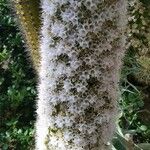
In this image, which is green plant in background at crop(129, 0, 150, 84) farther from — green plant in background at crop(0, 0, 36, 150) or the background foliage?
green plant in background at crop(0, 0, 36, 150)

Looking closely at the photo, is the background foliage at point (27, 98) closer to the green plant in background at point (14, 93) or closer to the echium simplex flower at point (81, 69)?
the green plant in background at point (14, 93)

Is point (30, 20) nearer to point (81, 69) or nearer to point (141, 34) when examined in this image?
point (81, 69)

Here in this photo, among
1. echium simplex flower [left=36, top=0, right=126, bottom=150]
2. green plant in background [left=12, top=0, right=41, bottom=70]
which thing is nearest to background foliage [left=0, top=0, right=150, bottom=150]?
green plant in background [left=12, top=0, right=41, bottom=70]

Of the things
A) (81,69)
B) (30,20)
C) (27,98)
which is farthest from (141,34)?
(81,69)

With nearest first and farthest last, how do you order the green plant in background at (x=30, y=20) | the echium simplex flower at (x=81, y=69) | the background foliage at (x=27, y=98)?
the echium simplex flower at (x=81, y=69)
the green plant in background at (x=30, y=20)
the background foliage at (x=27, y=98)

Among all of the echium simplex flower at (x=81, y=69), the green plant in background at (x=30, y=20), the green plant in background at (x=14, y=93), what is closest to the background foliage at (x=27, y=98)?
the green plant in background at (x=14, y=93)
